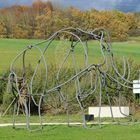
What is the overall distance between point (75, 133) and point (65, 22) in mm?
47786

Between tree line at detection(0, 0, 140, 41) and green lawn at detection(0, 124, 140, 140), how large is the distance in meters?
42.7

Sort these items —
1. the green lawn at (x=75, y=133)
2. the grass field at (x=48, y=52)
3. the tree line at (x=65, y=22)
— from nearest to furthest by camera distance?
the green lawn at (x=75, y=133), the grass field at (x=48, y=52), the tree line at (x=65, y=22)

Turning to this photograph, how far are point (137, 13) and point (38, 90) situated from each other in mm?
60054

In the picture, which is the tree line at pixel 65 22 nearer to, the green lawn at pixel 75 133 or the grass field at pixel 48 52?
the grass field at pixel 48 52

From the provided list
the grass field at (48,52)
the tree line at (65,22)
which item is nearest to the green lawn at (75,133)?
the grass field at (48,52)

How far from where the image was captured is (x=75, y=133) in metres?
12.9

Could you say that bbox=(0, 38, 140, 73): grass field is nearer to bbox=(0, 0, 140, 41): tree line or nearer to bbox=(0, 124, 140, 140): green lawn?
bbox=(0, 0, 140, 41): tree line

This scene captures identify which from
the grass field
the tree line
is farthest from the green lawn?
the tree line

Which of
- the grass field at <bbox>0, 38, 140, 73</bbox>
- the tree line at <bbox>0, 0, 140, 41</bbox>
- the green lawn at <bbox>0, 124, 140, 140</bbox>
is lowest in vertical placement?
the green lawn at <bbox>0, 124, 140, 140</bbox>

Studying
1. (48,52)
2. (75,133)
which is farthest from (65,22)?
(75,133)

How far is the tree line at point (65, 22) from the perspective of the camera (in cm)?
6099

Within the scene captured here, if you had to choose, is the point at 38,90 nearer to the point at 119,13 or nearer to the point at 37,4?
the point at 119,13

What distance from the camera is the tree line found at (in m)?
61.0

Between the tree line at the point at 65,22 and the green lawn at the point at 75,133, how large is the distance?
42.7 m
